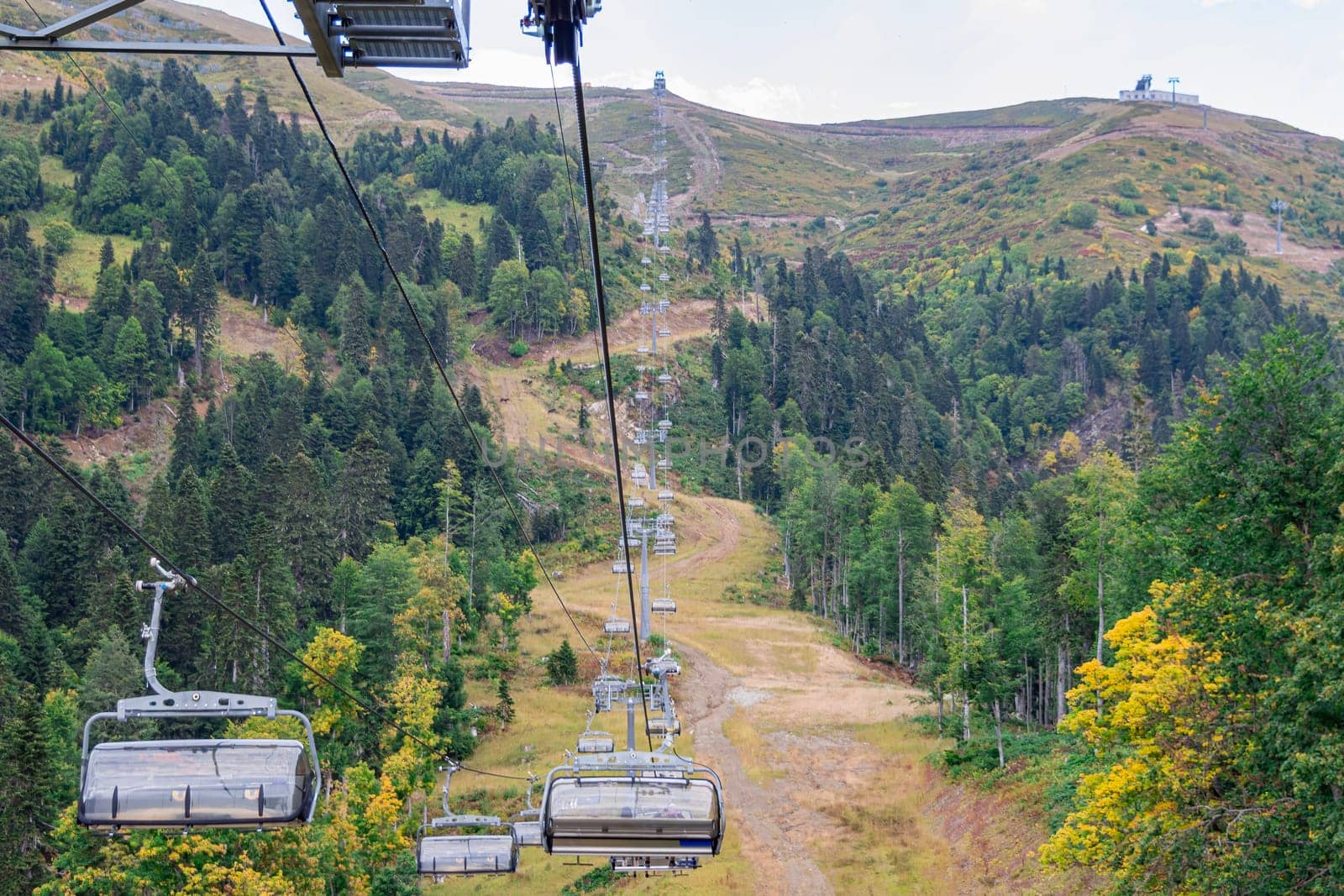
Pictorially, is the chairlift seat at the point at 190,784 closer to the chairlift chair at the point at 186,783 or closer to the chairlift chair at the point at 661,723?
the chairlift chair at the point at 186,783

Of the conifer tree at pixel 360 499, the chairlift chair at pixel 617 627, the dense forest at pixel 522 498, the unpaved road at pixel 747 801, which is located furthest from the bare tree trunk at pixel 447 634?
the conifer tree at pixel 360 499

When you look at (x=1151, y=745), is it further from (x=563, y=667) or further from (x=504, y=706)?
(x=563, y=667)

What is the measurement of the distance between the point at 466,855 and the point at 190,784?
1394 cm

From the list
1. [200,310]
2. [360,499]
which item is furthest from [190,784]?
[200,310]

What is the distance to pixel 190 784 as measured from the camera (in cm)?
1550

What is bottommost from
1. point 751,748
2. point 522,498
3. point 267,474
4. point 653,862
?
point 751,748

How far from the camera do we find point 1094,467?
52.3 m

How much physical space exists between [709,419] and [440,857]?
349ft

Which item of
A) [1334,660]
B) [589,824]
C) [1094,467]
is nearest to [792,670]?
[1094,467]

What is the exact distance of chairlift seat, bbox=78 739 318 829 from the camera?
1550cm

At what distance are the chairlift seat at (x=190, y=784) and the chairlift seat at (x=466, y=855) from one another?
1286 cm

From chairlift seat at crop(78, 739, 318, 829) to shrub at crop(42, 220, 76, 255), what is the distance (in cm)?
12592

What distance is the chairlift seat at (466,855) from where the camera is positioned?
91.4 ft

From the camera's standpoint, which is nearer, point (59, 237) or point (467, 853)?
point (467, 853)
